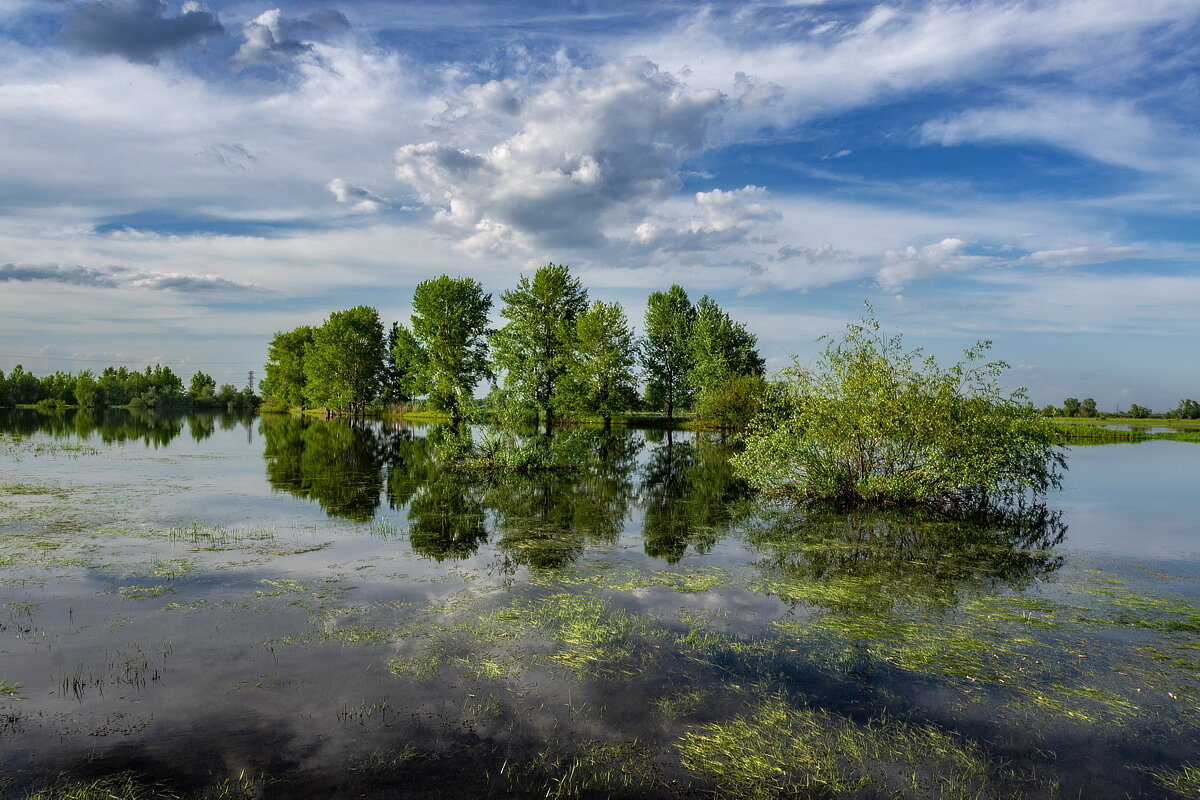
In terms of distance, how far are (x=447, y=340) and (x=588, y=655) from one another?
185 ft

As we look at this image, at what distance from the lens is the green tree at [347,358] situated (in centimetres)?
7519

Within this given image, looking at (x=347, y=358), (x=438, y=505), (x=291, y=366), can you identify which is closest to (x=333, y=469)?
(x=438, y=505)

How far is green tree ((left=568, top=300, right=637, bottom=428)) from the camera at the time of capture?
189 feet

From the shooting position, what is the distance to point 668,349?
74.2 m

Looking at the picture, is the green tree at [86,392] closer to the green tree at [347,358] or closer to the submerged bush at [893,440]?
the green tree at [347,358]

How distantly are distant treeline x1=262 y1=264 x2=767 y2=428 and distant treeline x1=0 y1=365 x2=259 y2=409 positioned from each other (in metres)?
52.1

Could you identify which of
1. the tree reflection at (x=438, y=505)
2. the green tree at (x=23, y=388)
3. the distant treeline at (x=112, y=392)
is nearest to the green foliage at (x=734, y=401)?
the tree reflection at (x=438, y=505)

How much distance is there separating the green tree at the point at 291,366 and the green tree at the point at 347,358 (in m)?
15.4

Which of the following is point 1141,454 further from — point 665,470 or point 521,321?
point 521,321

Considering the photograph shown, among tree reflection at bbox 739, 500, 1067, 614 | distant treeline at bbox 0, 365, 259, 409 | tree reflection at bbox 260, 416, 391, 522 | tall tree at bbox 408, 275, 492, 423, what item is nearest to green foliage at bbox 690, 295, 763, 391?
tall tree at bbox 408, 275, 492, 423

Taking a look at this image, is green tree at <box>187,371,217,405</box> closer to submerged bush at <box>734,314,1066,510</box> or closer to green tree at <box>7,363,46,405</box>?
green tree at <box>7,363,46,405</box>

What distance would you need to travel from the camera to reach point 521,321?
188 ft

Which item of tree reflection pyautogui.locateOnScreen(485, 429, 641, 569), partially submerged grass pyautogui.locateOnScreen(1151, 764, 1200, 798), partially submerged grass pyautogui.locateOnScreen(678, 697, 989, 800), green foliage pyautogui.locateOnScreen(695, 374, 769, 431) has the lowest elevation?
partially submerged grass pyautogui.locateOnScreen(1151, 764, 1200, 798)

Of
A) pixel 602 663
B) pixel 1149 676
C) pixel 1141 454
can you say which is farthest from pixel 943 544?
pixel 1141 454
